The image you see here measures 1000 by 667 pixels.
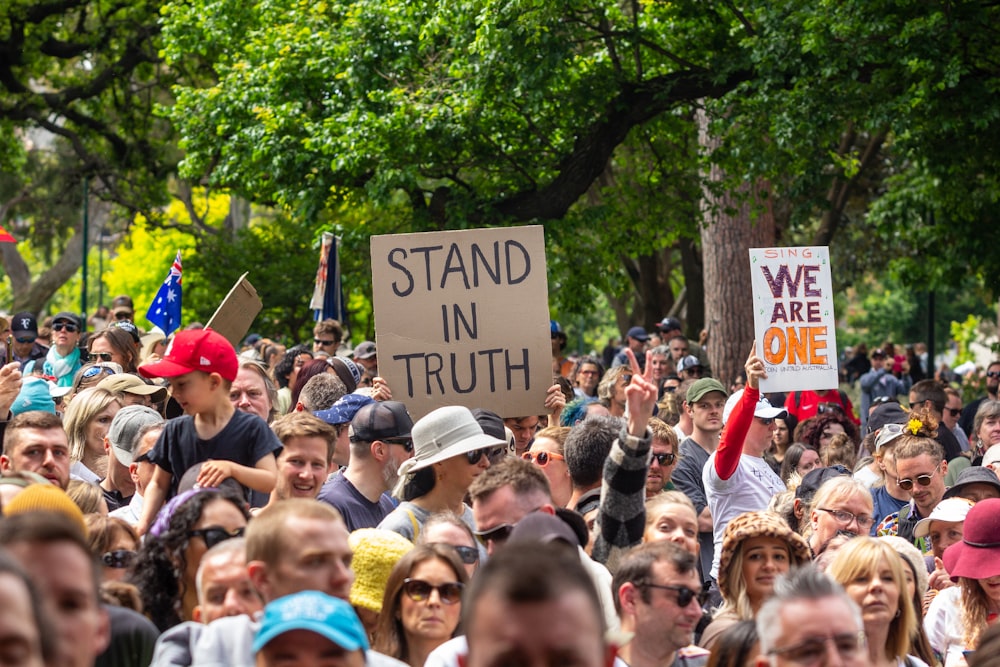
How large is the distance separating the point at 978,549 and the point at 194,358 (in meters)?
3.39

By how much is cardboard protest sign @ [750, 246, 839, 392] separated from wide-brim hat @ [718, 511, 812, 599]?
3.44m

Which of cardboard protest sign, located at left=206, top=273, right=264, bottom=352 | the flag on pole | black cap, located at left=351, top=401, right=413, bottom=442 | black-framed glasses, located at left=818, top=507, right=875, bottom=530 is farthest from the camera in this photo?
the flag on pole

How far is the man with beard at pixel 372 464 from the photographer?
638 centimetres

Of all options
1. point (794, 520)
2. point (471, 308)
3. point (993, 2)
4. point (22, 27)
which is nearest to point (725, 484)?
point (794, 520)

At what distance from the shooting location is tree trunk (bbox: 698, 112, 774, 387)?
18953 mm

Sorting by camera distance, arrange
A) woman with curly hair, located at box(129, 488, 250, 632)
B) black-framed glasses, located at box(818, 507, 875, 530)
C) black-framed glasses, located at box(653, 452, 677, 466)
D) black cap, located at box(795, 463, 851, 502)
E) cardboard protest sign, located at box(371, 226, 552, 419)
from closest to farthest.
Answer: woman with curly hair, located at box(129, 488, 250, 632)
black-framed glasses, located at box(818, 507, 875, 530)
black-framed glasses, located at box(653, 452, 677, 466)
black cap, located at box(795, 463, 851, 502)
cardboard protest sign, located at box(371, 226, 552, 419)

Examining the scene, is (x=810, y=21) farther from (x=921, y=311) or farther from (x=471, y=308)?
(x=921, y=311)

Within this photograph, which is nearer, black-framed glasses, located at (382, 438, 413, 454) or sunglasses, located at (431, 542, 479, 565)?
sunglasses, located at (431, 542, 479, 565)

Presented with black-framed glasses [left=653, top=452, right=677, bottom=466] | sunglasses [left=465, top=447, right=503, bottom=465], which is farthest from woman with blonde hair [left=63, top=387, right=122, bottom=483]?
black-framed glasses [left=653, top=452, right=677, bottom=466]

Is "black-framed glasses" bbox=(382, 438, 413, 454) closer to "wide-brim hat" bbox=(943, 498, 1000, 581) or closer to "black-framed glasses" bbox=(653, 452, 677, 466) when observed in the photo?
"black-framed glasses" bbox=(653, 452, 677, 466)

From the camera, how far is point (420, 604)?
4852mm

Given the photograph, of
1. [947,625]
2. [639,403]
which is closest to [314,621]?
[639,403]

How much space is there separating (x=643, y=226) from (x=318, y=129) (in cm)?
503

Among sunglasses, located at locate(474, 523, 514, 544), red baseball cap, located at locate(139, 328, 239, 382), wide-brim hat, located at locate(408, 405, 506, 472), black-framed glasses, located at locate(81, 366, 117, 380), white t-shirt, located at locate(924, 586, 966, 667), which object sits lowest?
white t-shirt, located at locate(924, 586, 966, 667)
